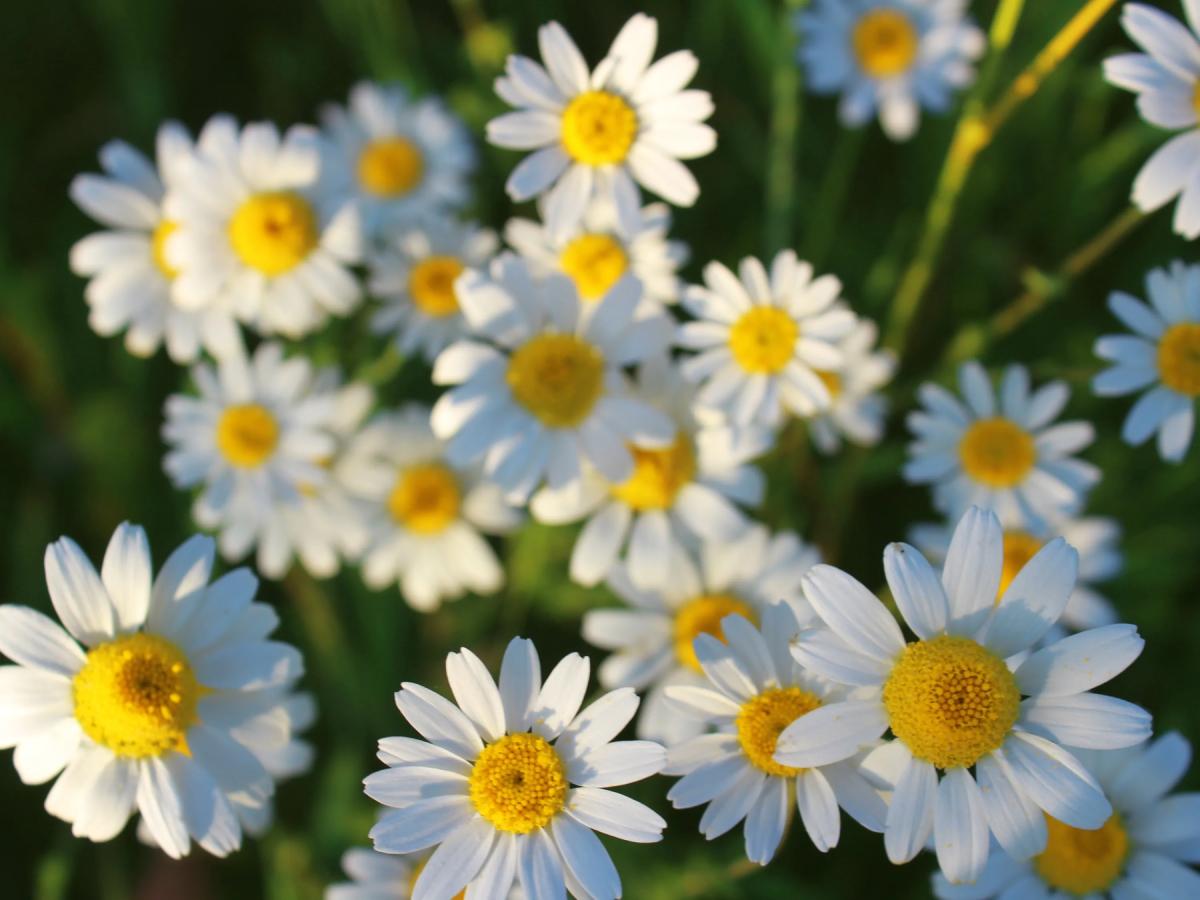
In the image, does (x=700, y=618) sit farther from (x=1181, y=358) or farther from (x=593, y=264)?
(x=1181, y=358)

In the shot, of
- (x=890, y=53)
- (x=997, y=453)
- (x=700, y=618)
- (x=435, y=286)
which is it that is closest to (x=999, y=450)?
(x=997, y=453)

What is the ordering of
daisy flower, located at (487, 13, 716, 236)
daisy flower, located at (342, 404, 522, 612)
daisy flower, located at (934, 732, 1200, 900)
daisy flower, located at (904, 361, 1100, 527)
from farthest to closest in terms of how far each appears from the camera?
daisy flower, located at (342, 404, 522, 612) < daisy flower, located at (904, 361, 1100, 527) < daisy flower, located at (487, 13, 716, 236) < daisy flower, located at (934, 732, 1200, 900)

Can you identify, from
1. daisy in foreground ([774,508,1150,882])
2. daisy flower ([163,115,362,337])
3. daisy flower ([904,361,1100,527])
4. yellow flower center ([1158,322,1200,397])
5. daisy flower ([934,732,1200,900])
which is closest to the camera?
daisy in foreground ([774,508,1150,882])

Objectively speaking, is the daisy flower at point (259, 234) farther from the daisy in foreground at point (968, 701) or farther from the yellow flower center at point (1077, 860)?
the yellow flower center at point (1077, 860)

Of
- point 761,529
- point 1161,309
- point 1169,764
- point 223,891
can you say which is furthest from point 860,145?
point 223,891

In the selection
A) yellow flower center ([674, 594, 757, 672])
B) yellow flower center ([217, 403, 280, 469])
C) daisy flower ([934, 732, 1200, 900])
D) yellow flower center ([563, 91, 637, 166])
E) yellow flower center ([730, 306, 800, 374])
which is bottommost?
daisy flower ([934, 732, 1200, 900])

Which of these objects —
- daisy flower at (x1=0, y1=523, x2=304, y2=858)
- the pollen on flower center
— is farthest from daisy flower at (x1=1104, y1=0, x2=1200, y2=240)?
daisy flower at (x1=0, y1=523, x2=304, y2=858)

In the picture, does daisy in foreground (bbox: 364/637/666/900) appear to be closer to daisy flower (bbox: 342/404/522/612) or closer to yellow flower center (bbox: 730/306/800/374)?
yellow flower center (bbox: 730/306/800/374)
